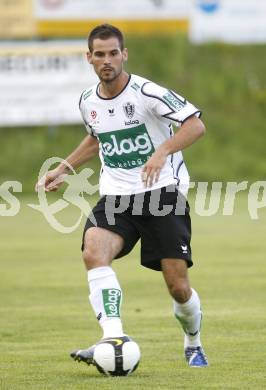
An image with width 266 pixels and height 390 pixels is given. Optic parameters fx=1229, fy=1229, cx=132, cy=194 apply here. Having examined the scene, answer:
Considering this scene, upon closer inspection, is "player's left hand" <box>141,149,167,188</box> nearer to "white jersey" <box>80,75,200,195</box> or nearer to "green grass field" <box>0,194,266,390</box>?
"white jersey" <box>80,75,200,195</box>

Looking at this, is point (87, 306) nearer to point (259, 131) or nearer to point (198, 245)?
point (198, 245)

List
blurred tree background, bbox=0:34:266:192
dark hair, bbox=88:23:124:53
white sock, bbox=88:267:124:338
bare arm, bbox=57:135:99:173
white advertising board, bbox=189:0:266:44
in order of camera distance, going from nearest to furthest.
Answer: white sock, bbox=88:267:124:338 < dark hair, bbox=88:23:124:53 < bare arm, bbox=57:135:99:173 < white advertising board, bbox=189:0:266:44 < blurred tree background, bbox=0:34:266:192

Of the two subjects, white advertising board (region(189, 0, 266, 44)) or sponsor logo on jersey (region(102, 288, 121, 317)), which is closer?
sponsor logo on jersey (region(102, 288, 121, 317))

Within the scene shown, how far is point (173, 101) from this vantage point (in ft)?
26.5

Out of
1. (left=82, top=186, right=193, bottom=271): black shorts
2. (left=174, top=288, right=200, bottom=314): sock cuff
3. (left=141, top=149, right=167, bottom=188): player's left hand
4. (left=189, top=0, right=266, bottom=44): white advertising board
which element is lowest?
(left=174, top=288, right=200, bottom=314): sock cuff

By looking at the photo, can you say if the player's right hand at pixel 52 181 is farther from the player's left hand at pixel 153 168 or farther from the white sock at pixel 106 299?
the player's left hand at pixel 153 168

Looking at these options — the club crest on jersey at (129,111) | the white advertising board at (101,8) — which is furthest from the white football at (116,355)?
the white advertising board at (101,8)

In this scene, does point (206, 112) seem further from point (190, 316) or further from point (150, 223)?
point (150, 223)

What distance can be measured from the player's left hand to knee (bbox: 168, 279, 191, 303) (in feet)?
2.65

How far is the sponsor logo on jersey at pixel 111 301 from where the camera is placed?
7793 millimetres

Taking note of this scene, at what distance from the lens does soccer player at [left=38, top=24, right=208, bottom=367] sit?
26.4 feet

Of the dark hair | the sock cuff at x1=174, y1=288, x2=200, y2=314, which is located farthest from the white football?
the dark hair

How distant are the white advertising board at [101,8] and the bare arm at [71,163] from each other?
68.9 ft

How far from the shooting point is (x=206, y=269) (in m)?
14.9
